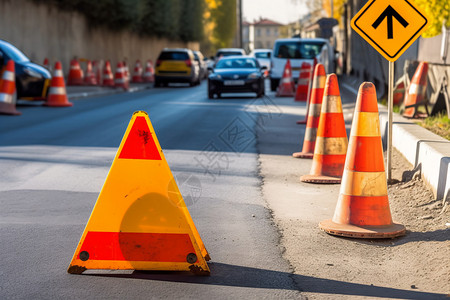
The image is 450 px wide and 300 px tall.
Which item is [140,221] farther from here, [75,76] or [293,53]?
[75,76]

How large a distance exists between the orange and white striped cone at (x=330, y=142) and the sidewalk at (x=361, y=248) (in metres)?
0.20

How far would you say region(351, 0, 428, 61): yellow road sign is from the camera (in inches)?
294

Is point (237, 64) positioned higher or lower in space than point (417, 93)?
lower

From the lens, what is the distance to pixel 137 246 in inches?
186

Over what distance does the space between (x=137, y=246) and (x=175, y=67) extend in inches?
1161

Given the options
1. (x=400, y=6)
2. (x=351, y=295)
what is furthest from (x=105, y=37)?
(x=351, y=295)

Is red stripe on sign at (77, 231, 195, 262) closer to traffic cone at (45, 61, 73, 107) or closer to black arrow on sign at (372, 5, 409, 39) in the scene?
black arrow on sign at (372, 5, 409, 39)

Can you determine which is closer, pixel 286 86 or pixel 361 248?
pixel 361 248

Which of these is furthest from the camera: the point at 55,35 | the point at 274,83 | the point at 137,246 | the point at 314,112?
the point at 55,35

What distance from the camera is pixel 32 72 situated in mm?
18531

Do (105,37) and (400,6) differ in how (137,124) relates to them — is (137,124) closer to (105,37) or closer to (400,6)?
(400,6)

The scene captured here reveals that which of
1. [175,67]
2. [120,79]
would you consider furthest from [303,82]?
[175,67]

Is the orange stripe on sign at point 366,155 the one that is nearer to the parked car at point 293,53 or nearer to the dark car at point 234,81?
the dark car at point 234,81

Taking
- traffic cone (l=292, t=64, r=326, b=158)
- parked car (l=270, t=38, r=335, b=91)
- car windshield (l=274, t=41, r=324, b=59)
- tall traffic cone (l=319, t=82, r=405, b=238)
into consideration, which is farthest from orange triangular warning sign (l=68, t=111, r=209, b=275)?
car windshield (l=274, t=41, r=324, b=59)
